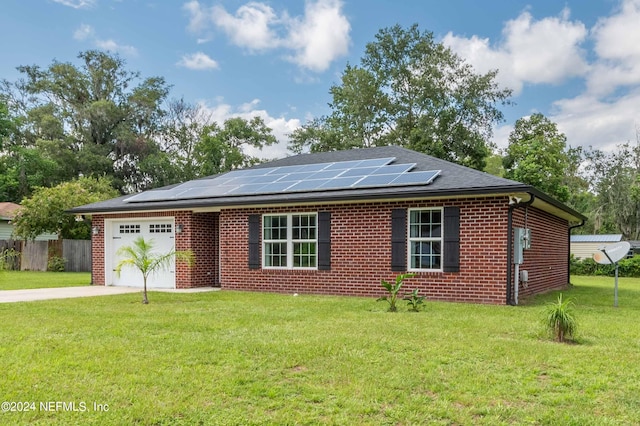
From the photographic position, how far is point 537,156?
92.1 feet

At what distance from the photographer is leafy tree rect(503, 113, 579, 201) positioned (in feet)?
90.5

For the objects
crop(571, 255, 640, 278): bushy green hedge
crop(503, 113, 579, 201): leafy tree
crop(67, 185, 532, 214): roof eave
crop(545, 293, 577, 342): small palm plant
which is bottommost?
crop(571, 255, 640, 278): bushy green hedge

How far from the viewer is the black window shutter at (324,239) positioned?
11.2m

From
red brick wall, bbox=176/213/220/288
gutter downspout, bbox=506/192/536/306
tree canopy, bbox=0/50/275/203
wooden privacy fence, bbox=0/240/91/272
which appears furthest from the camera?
tree canopy, bbox=0/50/275/203

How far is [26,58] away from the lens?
34.8m

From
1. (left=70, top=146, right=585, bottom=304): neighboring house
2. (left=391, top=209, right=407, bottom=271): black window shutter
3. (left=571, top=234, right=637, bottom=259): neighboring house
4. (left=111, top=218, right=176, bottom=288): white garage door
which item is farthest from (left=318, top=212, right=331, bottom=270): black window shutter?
(left=571, top=234, right=637, bottom=259): neighboring house

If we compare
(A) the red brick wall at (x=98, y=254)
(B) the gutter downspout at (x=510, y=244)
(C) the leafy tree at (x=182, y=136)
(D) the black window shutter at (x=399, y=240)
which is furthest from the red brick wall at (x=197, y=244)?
(C) the leafy tree at (x=182, y=136)

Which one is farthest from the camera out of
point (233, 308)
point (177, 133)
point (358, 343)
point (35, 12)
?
point (177, 133)

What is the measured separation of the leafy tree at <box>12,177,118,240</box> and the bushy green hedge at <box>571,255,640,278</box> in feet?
77.9

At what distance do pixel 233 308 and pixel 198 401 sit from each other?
5.09 meters

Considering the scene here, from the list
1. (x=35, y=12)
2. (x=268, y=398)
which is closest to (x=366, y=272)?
(x=268, y=398)

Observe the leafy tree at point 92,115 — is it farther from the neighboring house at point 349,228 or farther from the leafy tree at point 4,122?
the neighboring house at point 349,228

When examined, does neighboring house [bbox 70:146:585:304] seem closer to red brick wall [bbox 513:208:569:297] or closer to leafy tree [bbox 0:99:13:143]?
red brick wall [bbox 513:208:569:297]

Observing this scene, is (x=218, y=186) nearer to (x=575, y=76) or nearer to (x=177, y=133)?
(x=575, y=76)
